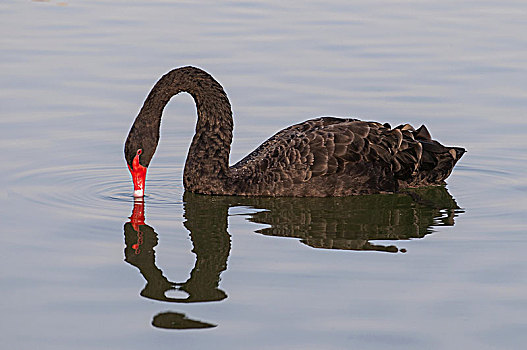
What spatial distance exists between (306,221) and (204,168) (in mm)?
1284

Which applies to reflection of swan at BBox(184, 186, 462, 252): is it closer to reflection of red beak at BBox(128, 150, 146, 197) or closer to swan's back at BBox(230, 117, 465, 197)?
swan's back at BBox(230, 117, 465, 197)

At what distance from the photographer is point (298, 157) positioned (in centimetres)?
915

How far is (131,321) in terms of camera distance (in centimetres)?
598

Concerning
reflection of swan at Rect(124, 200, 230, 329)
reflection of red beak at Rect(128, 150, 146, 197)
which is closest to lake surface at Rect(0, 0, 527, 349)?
reflection of swan at Rect(124, 200, 230, 329)

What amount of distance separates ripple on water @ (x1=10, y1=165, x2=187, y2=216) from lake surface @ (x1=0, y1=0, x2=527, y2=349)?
3cm

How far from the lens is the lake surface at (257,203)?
6.04 meters

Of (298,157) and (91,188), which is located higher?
(298,157)

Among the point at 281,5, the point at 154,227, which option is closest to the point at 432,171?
the point at 154,227

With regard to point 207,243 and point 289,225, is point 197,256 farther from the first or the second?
point 289,225

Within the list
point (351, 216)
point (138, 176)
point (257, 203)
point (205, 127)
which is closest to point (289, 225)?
point (351, 216)

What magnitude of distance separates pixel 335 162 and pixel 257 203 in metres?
0.78

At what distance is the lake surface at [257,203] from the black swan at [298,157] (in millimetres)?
177

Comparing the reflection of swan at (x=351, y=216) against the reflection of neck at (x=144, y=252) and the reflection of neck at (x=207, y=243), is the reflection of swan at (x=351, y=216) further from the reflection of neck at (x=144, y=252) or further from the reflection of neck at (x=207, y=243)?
the reflection of neck at (x=144, y=252)

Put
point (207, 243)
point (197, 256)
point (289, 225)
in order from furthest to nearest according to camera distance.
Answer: point (289, 225)
point (207, 243)
point (197, 256)
